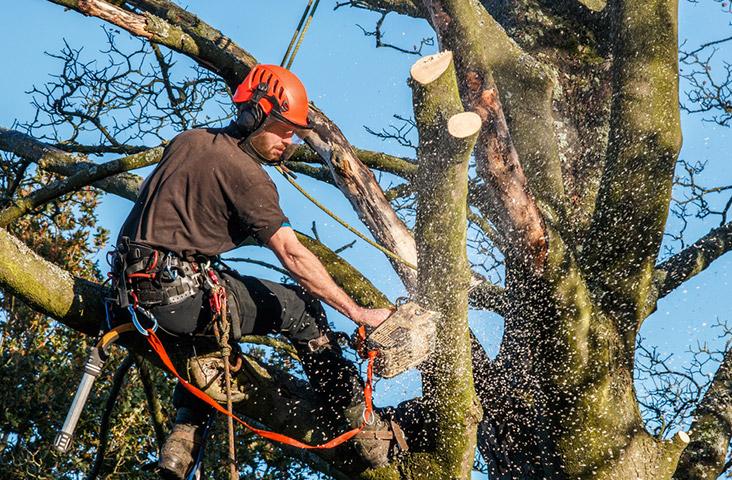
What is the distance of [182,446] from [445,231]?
1.63 m

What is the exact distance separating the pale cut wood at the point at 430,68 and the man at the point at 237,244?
732 mm

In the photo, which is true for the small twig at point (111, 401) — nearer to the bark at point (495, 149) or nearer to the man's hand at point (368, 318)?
the man's hand at point (368, 318)

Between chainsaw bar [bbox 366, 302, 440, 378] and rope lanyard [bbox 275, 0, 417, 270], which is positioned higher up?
rope lanyard [bbox 275, 0, 417, 270]

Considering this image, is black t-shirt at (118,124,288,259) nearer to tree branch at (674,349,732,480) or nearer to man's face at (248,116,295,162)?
man's face at (248,116,295,162)

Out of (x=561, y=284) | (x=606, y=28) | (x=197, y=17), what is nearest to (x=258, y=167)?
(x=561, y=284)

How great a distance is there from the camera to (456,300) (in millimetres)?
3840

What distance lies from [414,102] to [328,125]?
4.85 feet

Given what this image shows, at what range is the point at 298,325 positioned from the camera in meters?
4.21

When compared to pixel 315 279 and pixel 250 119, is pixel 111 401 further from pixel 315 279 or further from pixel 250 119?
pixel 250 119

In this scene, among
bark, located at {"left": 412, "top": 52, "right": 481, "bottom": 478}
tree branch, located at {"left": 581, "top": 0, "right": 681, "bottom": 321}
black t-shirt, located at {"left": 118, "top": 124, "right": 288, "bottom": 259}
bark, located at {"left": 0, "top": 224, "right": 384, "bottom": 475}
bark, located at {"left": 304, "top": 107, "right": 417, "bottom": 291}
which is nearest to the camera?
bark, located at {"left": 412, "top": 52, "right": 481, "bottom": 478}

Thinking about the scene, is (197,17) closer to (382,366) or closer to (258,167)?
(258,167)

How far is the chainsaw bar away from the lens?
12.7 feet

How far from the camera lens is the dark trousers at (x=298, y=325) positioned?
4.08 m

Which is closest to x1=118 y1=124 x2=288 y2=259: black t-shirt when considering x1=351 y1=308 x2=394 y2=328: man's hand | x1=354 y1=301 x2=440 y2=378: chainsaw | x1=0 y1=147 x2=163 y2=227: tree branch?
x1=351 y1=308 x2=394 y2=328: man's hand
